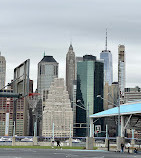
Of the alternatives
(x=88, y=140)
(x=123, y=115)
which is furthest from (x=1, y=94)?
(x=123, y=115)

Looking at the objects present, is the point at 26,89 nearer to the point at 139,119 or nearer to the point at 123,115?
the point at 123,115

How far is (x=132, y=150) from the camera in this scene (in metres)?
57.0

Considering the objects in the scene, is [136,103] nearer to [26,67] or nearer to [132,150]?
[132,150]

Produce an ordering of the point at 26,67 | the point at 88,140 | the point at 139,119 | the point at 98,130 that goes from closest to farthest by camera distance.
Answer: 1. the point at 26,67
2. the point at 88,140
3. the point at 98,130
4. the point at 139,119

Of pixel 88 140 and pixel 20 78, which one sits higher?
pixel 20 78

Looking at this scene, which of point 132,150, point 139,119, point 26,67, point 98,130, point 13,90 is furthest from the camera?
point 139,119

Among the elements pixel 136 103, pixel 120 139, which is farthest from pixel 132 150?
pixel 136 103

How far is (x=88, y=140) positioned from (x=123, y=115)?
8.67 metres

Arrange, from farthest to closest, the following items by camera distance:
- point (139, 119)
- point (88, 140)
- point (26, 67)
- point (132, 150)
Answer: point (139, 119)
point (88, 140)
point (132, 150)
point (26, 67)

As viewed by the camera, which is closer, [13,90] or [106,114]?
[13,90]

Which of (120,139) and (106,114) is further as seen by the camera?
(106,114)

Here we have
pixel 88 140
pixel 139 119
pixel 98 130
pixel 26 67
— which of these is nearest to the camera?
pixel 26 67

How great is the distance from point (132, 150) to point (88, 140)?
10593 mm

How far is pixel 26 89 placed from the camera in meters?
23.8
